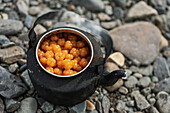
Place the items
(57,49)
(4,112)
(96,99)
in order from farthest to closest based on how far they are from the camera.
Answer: (96,99) → (4,112) → (57,49)

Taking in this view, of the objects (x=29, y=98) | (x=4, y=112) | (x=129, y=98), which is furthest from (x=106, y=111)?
(x=4, y=112)

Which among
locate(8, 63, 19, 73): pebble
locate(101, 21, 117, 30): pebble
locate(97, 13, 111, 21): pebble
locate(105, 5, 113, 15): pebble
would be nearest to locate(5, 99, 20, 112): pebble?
locate(8, 63, 19, 73): pebble

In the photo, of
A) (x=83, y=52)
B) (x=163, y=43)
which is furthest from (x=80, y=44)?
(x=163, y=43)

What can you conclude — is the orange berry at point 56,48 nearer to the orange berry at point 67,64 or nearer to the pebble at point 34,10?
the orange berry at point 67,64

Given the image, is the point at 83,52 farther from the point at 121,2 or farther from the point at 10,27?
the point at 121,2

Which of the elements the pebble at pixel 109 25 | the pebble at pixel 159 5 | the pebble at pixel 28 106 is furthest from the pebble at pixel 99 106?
the pebble at pixel 159 5

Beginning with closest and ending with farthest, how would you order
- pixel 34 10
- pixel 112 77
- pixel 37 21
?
pixel 112 77, pixel 37 21, pixel 34 10

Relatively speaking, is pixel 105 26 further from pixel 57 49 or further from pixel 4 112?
pixel 4 112
